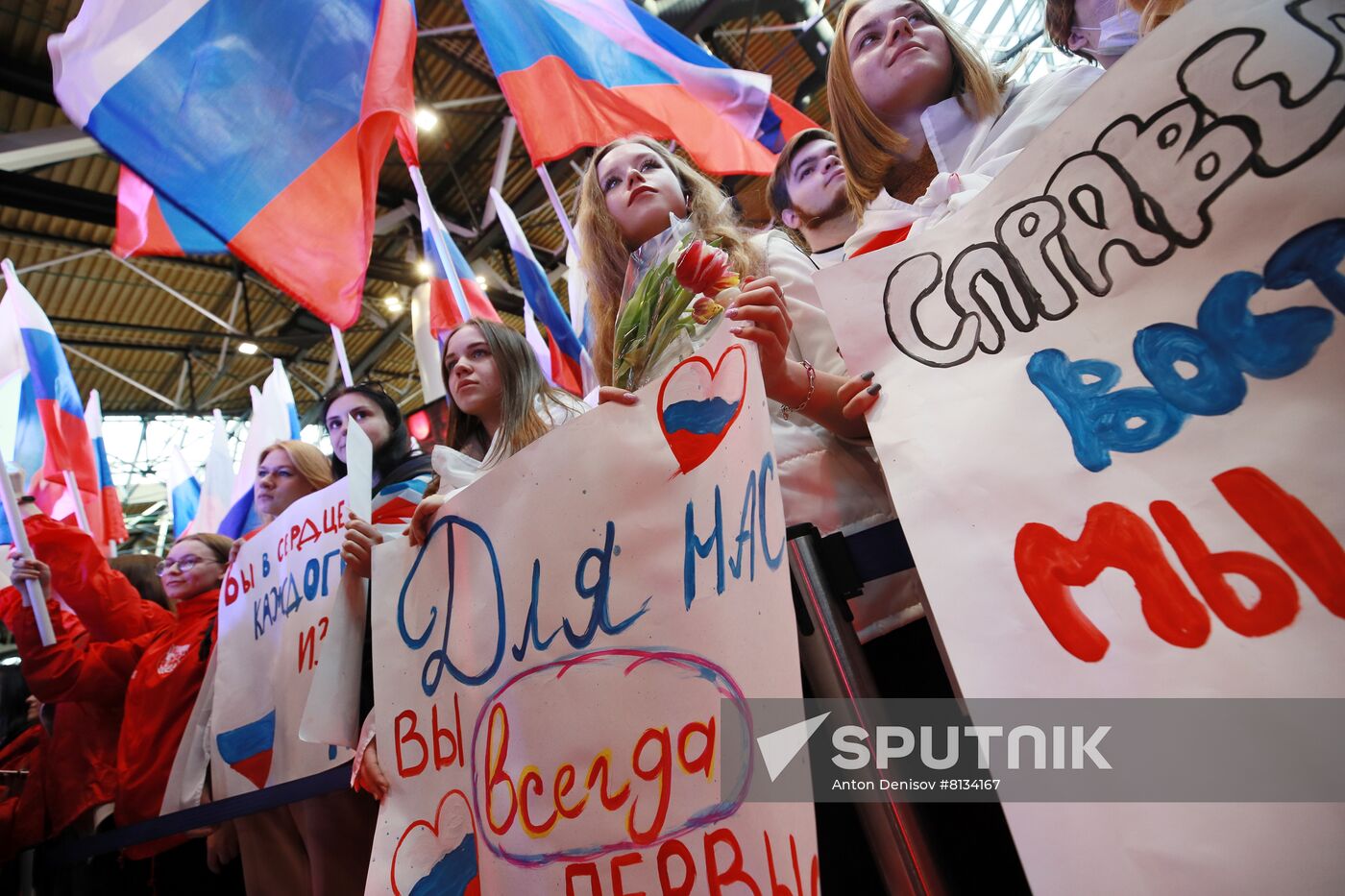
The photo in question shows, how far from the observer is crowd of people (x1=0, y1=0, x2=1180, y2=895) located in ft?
2.58

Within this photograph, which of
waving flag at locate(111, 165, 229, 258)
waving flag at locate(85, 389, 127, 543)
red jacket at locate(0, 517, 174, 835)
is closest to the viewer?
red jacket at locate(0, 517, 174, 835)

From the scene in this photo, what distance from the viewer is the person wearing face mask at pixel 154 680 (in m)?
1.83

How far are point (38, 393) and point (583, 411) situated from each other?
3300 millimetres

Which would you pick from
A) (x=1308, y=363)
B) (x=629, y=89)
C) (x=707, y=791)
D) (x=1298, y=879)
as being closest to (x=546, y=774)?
(x=707, y=791)

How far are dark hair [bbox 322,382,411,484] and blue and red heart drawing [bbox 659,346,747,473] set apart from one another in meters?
1.42

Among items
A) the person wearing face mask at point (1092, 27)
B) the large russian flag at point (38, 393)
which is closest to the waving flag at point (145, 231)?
the large russian flag at point (38, 393)

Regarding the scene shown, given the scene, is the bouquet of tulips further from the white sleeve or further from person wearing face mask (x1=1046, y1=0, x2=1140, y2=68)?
person wearing face mask (x1=1046, y1=0, x2=1140, y2=68)

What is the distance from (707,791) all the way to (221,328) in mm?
10945

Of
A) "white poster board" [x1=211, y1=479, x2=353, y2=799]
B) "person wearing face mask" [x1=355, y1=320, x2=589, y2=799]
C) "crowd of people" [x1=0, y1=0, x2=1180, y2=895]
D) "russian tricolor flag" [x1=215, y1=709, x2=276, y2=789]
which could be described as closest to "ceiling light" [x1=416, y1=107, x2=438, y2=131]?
"crowd of people" [x1=0, y1=0, x2=1180, y2=895]

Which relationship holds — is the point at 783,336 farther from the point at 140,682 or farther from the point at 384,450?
the point at 140,682

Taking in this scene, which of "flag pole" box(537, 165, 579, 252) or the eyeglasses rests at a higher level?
"flag pole" box(537, 165, 579, 252)

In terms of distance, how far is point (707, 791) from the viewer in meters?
0.57

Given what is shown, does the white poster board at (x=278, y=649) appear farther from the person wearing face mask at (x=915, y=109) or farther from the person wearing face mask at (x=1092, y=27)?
the person wearing face mask at (x=1092, y=27)

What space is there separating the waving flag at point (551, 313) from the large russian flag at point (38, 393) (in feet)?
6.43
